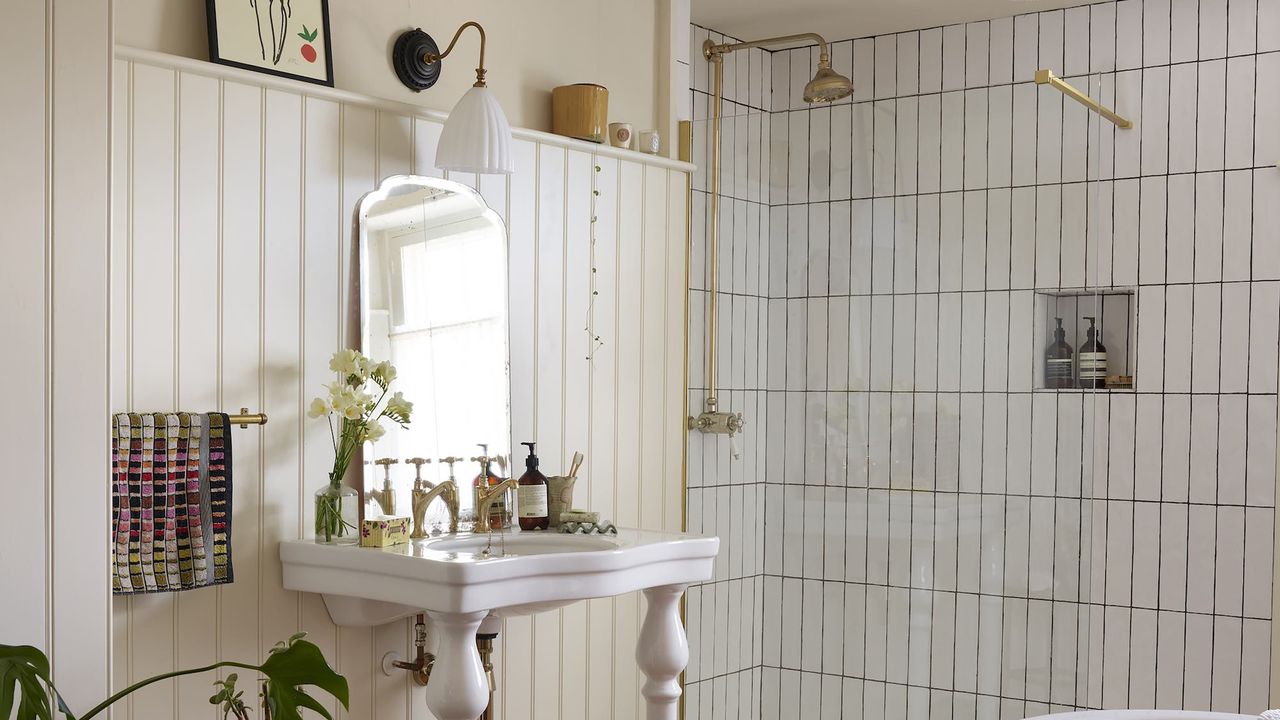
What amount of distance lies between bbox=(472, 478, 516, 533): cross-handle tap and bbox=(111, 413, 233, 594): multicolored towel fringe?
1.89ft

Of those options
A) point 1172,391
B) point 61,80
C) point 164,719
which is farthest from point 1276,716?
point 61,80

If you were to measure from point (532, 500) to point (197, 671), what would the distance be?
4.17ft

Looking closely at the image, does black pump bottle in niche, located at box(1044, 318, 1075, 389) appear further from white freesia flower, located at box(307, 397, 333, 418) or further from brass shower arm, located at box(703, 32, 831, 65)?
white freesia flower, located at box(307, 397, 333, 418)

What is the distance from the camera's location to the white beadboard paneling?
2391mm

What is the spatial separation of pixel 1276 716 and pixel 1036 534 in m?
0.86

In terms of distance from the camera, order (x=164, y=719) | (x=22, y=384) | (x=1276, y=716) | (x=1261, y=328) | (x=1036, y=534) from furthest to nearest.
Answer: (x=1261, y=328), (x=1036, y=534), (x=164, y=719), (x=1276, y=716), (x=22, y=384)

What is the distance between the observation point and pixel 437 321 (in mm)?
2873

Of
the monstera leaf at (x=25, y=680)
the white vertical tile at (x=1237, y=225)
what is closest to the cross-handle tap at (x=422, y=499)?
the monstera leaf at (x=25, y=680)

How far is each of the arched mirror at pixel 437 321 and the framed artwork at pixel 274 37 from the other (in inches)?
12.2

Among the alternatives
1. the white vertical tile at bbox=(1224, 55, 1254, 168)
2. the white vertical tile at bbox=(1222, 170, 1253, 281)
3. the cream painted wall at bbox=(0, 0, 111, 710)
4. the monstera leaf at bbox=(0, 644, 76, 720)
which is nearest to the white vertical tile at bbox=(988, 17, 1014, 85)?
the white vertical tile at bbox=(1224, 55, 1254, 168)

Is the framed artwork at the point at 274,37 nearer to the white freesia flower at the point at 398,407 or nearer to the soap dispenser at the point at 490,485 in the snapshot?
the white freesia flower at the point at 398,407

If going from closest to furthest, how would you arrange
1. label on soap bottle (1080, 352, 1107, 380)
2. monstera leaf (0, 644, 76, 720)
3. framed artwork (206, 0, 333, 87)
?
monstera leaf (0, 644, 76, 720), framed artwork (206, 0, 333, 87), label on soap bottle (1080, 352, 1107, 380)

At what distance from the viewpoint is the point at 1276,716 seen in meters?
2.19

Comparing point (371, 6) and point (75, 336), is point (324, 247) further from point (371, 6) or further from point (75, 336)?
point (75, 336)
